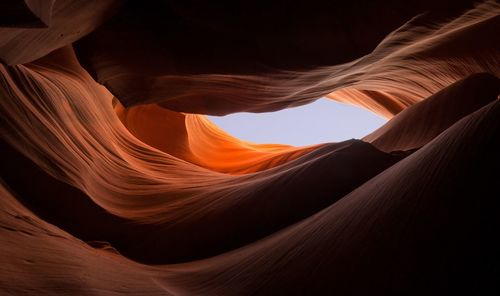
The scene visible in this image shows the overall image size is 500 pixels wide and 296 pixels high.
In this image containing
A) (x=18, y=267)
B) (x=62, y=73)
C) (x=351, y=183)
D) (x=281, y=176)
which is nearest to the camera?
(x=18, y=267)

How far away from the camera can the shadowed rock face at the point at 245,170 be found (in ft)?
5.27

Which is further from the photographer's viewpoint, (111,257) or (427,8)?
(427,8)

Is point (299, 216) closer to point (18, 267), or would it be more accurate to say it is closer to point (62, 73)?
point (18, 267)

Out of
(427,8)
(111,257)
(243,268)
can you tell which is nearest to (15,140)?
(111,257)

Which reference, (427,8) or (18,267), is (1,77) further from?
(427,8)

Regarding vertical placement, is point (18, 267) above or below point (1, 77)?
below

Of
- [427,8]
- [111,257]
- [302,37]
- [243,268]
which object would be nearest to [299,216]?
[243,268]

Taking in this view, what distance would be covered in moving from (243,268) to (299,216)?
818 mm

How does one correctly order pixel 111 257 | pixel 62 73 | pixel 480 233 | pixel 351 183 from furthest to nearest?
pixel 62 73 < pixel 351 183 < pixel 111 257 < pixel 480 233

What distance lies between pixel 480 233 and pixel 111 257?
5.76ft

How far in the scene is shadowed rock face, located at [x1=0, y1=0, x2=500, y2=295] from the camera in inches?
63.2

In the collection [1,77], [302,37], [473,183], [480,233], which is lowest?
[480,233]

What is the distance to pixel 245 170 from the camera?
6.26 meters

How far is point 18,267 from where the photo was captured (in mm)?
1562
